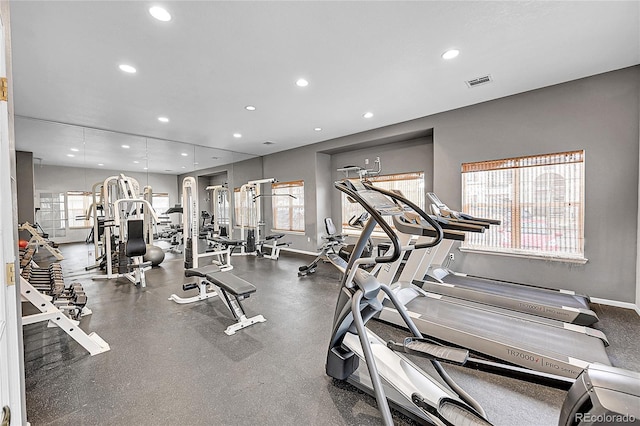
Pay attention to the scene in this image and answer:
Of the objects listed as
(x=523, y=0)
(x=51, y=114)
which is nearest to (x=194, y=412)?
(x=523, y=0)

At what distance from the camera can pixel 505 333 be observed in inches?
92.7

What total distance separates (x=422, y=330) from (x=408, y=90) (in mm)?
3136

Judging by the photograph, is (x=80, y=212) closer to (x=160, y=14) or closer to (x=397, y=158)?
(x=160, y=14)

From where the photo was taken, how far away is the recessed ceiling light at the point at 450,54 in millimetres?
2801

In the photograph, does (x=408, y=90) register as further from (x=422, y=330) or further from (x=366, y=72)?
(x=422, y=330)

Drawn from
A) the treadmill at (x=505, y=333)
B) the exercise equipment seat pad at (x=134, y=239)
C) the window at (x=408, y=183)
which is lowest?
the treadmill at (x=505, y=333)

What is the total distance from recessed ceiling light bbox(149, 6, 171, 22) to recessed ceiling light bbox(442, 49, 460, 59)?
8.85 ft

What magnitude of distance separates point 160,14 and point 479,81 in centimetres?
368

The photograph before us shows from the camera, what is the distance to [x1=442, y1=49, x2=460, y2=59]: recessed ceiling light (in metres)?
2.80

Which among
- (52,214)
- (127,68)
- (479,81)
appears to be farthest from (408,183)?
(52,214)

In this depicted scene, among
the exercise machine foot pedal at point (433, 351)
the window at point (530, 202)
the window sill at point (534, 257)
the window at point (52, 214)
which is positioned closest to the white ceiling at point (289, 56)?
the window at point (52, 214)

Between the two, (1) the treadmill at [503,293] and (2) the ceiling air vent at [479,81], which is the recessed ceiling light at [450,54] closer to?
(2) the ceiling air vent at [479,81]

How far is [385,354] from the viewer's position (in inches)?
72.5

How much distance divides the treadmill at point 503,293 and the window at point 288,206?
4153 mm
